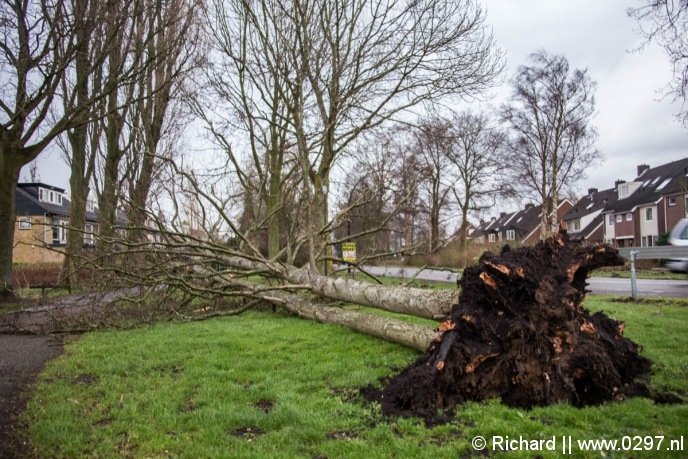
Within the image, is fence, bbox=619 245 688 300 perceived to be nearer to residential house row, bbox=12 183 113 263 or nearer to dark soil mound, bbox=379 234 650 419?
dark soil mound, bbox=379 234 650 419

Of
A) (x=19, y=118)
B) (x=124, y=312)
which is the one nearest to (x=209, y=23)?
(x=19, y=118)

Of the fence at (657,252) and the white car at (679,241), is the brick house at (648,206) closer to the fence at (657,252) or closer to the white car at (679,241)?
the white car at (679,241)

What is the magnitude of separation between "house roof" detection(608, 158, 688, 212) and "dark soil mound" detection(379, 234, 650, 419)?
36346 millimetres

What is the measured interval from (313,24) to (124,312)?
7656 mm

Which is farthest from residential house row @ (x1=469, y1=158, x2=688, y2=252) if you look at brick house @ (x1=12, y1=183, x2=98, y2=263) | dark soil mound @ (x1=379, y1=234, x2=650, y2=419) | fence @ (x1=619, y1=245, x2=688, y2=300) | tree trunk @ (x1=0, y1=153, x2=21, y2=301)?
brick house @ (x1=12, y1=183, x2=98, y2=263)

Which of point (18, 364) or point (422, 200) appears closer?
point (18, 364)

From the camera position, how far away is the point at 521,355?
399cm

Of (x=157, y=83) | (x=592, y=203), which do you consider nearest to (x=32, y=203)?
(x=157, y=83)

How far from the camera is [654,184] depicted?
41406mm

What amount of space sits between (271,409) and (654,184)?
45658 millimetres

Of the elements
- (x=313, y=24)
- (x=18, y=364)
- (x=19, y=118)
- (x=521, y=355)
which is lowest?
(x=18, y=364)

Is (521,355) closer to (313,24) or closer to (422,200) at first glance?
(313,24)

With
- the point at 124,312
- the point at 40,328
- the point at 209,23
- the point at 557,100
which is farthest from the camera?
the point at 557,100

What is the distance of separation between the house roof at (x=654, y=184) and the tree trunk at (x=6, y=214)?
37648 mm
